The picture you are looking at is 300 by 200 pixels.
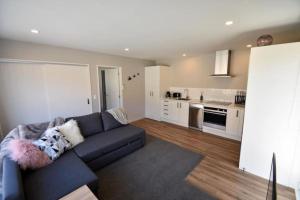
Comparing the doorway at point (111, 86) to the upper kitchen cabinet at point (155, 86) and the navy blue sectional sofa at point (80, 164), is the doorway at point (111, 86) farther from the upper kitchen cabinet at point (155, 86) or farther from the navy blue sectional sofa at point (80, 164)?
the navy blue sectional sofa at point (80, 164)

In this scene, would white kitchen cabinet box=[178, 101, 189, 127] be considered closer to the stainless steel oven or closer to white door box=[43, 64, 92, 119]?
the stainless steel oven

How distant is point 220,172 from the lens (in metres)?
2.42

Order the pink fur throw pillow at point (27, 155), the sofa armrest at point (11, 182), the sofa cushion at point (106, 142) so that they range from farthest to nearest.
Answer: the sofa cushion at point (106, 142) → the pink fur throw pillow at point (27, 155) → the sofa armrest at point (11, 182)

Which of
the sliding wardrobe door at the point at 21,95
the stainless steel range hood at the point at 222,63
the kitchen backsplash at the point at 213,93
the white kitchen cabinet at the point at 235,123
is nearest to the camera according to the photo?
the sliding wardrobe door at the point at 21,95

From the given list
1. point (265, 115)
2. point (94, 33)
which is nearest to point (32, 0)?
point (94, 33)

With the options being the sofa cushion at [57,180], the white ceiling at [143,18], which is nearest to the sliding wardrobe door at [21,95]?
the white ceiling at [143,18]

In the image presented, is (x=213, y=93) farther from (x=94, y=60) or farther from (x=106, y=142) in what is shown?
(x=94, y=60)

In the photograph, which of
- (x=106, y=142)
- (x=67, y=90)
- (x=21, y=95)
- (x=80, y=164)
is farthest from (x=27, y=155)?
(x=67, y=90)

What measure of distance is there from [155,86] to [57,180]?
4.09 metres

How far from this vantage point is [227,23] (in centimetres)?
203

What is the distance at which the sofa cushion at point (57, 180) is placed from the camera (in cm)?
149

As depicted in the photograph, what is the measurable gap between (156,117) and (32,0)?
4582 mm

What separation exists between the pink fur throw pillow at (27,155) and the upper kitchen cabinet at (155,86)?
382cm

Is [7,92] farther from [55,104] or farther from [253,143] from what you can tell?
[253,143]
